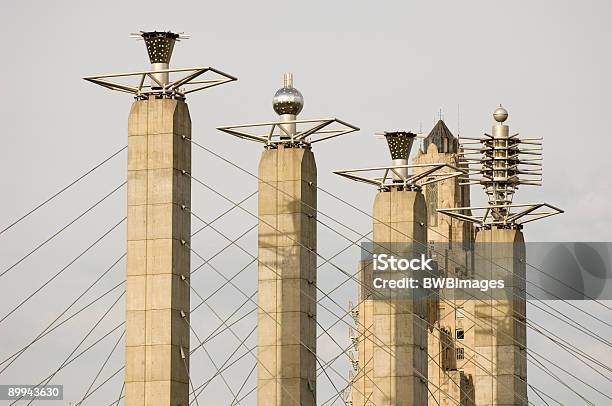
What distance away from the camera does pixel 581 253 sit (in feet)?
296

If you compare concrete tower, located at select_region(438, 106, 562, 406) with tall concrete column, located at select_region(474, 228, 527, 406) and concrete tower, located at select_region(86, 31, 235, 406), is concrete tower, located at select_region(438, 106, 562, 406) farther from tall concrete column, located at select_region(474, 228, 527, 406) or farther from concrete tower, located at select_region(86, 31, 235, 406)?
concrete tower, located at select_region(86, 31, 235, 406)

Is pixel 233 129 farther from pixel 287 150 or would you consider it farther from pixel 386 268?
pixel 386 268

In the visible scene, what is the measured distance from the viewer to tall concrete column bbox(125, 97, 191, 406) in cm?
5962

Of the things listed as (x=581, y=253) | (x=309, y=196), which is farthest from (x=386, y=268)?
(x=581, y=253)

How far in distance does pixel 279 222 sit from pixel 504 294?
1989 centimetres

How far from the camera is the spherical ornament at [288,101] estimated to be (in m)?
71.5

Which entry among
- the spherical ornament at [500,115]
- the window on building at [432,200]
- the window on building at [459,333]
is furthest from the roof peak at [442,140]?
the spherical ornament at [500,115]

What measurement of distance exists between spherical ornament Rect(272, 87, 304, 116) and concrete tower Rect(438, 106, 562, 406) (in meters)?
17.0

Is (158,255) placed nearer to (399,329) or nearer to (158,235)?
(158,235)

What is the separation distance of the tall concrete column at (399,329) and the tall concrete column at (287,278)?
6593mm

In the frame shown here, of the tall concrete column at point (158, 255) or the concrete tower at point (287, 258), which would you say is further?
the concrete tower at point (287, 258)

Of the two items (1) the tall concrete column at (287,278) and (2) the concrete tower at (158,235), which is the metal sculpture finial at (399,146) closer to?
(1) the tall concrete column at (287,278)

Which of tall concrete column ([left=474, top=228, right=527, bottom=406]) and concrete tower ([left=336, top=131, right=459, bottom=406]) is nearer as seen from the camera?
concrete tower ([left=336, top=131, right=459, bottom=406])

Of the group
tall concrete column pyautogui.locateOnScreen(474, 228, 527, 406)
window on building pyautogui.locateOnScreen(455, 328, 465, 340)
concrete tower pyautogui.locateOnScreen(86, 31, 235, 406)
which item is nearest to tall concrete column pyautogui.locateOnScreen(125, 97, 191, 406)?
concrete tower pyautogui.locateOnScreen(86, 31, 235, 406)
